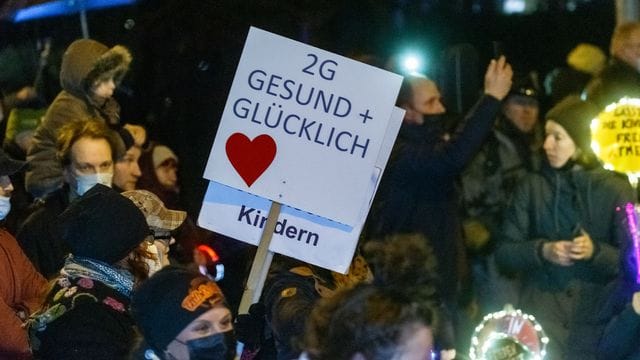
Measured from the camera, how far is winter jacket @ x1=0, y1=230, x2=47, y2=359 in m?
5.20

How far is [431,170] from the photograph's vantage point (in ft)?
22.7

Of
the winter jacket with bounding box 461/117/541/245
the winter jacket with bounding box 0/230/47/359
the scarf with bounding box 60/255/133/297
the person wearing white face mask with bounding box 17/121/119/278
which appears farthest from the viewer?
the winter jacket with bounding box 461/117/541/245

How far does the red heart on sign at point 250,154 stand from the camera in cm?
535

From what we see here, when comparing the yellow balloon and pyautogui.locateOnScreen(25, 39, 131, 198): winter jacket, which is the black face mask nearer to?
pyautogui.locateOnScreen(25, 39, 131, 198): winter jacket

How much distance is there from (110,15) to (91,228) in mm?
6299

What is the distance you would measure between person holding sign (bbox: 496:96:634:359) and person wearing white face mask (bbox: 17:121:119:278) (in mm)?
2400

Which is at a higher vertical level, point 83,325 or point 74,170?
point 74,170

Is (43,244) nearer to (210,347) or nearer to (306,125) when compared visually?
(306,125)

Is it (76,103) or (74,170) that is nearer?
(74,170)

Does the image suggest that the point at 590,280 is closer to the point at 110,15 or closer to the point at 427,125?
the point at 427,125

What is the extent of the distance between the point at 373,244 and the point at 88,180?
2264mm

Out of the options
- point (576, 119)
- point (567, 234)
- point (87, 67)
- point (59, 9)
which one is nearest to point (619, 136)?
point (576, 119)

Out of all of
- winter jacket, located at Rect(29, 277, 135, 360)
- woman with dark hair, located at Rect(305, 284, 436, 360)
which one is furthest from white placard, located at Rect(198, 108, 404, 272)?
woman with dark hair, located at Rect(305, 284, 436, 360)

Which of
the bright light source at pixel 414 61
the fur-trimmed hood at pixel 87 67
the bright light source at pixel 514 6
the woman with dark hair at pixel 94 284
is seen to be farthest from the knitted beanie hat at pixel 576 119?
the bright light source at pixel 514 6
